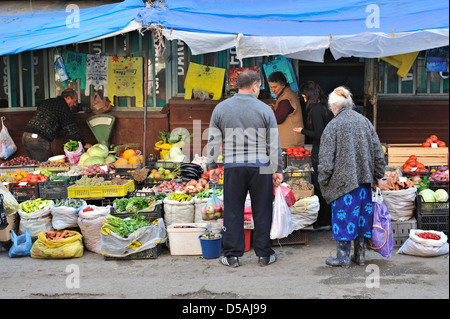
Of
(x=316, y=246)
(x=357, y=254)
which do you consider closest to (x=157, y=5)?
(x=316, y=246)

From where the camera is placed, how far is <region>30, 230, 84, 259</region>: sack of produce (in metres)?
7.15

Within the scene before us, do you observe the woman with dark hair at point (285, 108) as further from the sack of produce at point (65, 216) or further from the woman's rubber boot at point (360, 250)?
the sack of produce at point (65, 216)

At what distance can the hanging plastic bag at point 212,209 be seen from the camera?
7137 mm

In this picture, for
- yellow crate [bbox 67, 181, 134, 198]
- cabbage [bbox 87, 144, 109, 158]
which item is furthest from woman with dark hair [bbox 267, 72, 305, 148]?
cabbage [bbox 87, 144, 109, 158]

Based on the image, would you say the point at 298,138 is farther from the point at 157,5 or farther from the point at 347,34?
the point at 157,5

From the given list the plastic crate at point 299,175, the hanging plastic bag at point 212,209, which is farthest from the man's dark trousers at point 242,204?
the plastic crate at point 299,175

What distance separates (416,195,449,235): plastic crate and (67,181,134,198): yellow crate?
4.25 metres

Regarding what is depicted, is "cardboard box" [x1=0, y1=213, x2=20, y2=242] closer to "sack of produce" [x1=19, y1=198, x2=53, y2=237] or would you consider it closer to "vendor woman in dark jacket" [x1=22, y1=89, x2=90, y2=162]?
"sack of produce" [x1=19, y1=198, x2=53, y2=237]

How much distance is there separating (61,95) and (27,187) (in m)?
2.81

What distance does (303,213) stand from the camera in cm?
734

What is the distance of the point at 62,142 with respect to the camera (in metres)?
11.2

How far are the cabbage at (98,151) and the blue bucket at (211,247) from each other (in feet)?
12.2

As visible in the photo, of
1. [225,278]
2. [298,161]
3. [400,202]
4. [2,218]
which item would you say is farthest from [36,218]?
[400,202]

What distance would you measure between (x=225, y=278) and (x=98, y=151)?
4742 millimetres
